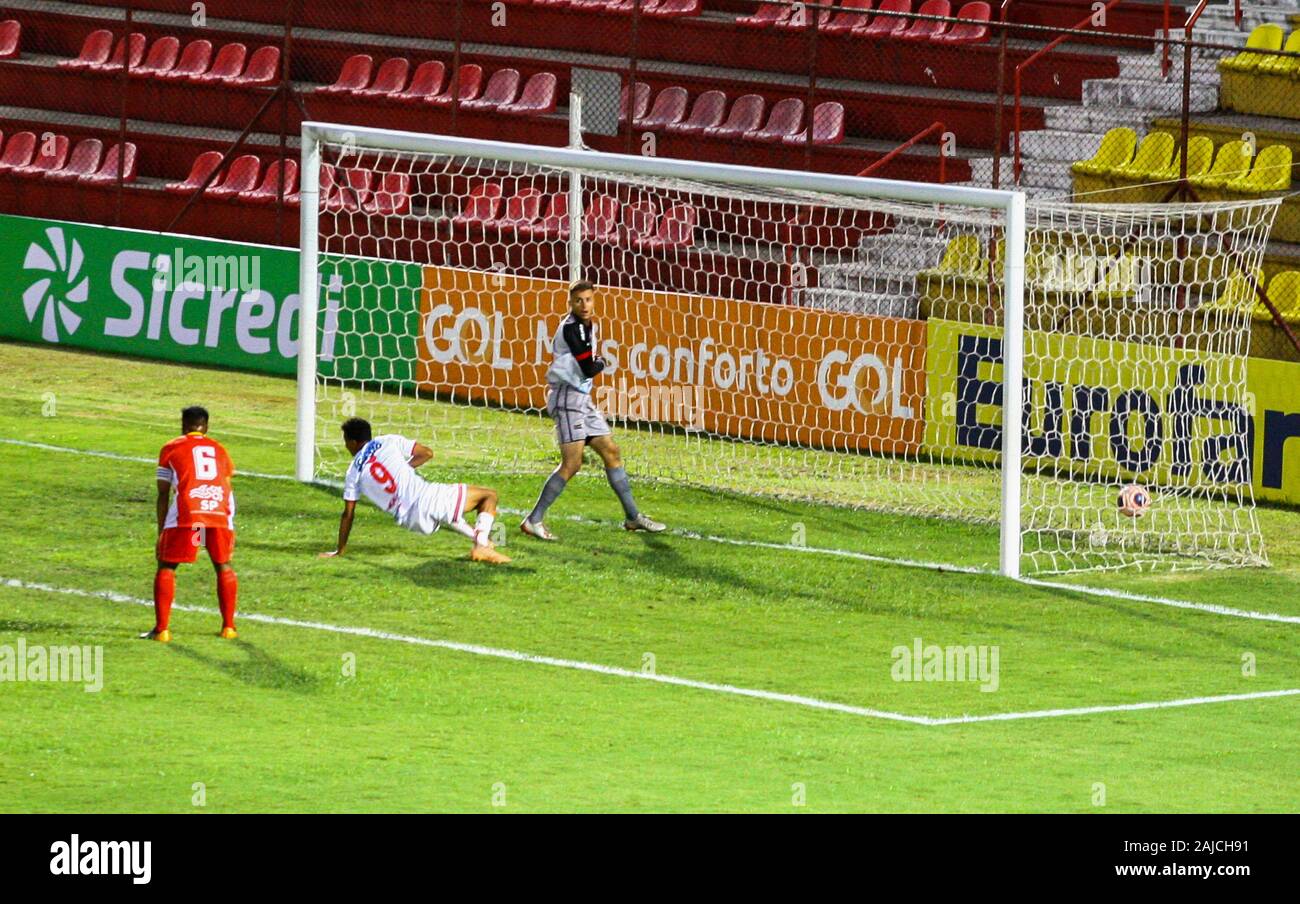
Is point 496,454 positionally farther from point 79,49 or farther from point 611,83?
point 79,49

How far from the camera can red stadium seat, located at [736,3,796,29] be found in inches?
1009

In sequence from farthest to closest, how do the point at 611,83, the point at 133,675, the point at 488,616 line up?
1. the point at 611,83
2. the point at 488,616
3. the point at 133,675

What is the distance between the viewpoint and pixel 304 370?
58.4 feet

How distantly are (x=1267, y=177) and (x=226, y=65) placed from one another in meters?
13.4

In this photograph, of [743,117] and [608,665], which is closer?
[608,665]

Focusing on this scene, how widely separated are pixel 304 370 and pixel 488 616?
15.6ft

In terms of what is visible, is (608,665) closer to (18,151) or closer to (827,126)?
(827,126)

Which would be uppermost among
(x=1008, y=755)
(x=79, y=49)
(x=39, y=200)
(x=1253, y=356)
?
(x=79, y=49)

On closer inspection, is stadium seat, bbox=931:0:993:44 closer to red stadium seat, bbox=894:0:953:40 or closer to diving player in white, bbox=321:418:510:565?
red stadium seat, bbox=894:0:953:40

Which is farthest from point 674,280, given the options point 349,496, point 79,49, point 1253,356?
point 79,49

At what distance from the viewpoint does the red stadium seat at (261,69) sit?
27572 millimetres

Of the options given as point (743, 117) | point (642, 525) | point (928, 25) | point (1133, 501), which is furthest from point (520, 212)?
point (1133, 501)

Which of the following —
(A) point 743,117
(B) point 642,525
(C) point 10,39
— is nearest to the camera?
(B) point 642,525

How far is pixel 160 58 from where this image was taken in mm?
28594
